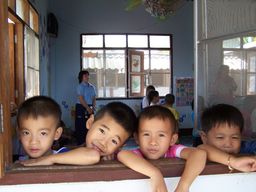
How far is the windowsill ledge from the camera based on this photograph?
0.96 meters

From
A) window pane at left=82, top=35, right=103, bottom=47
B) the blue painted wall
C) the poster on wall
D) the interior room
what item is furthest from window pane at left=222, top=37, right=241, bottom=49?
the poster on wall

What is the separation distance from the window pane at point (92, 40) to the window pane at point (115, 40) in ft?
0.52

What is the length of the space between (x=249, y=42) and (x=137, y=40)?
6.99 meters

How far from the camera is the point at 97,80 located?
8422mm

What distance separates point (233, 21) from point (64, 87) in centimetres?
688

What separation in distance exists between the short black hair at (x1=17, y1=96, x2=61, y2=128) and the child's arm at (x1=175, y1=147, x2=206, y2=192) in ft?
1.69

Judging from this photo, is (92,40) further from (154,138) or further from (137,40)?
(154,138)

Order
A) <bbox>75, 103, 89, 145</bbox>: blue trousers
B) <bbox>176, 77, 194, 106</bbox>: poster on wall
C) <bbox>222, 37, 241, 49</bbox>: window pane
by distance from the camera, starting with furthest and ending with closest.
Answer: <bbox>176, 77, 194, 106</bbox>: poster on wall
<bbox>75, 103, 89, 145</bbox>: blue trousers
<bbox>222, 37, 241, 49</bbox>: window pane

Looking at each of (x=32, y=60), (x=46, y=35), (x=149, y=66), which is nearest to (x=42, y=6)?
(x=46, y=35)

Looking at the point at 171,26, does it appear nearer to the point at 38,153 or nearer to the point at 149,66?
the point at 149,66

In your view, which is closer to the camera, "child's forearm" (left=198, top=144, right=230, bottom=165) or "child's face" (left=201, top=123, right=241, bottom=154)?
"child's forearm" (left=198, top=144, right=230, bottom=165)

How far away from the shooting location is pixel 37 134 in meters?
1.20

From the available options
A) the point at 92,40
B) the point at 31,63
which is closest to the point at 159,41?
the point at 92,40

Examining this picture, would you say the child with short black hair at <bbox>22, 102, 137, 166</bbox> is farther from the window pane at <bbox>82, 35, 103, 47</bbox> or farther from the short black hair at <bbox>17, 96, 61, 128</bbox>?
the window pane at <bbox>82, 35, 103, 47</bbox>
